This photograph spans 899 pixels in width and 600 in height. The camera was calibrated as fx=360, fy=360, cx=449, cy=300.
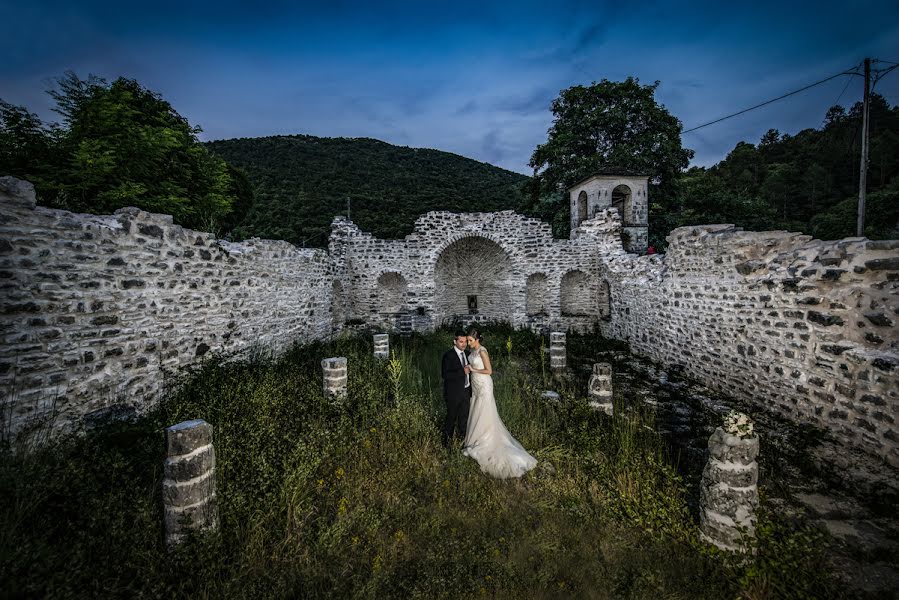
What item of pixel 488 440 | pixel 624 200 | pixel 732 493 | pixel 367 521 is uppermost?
pixel 624 200

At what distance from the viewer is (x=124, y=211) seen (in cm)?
509

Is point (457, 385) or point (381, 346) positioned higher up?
point (457, 385)

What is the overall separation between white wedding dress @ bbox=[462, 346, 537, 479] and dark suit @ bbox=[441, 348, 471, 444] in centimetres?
12

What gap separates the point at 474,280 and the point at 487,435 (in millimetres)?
11933

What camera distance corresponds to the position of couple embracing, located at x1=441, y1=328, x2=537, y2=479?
4266mm

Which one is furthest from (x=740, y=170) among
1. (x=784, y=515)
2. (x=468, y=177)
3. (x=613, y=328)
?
(x=784, y=515)

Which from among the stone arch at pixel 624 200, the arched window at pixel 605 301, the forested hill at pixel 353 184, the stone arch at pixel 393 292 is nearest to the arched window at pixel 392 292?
the stone arch at pixel 393 292

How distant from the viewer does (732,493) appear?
3.05 m

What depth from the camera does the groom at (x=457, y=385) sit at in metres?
4.77

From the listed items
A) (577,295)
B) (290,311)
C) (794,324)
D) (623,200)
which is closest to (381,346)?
(290,311)

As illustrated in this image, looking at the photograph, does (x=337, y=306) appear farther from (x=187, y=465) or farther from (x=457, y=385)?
(x=187, y=465)

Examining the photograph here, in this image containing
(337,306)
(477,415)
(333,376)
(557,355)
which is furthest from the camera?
(337,306)

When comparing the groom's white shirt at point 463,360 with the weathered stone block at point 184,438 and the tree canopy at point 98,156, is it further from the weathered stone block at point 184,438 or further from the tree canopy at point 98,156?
the tree canopy at point 98,156

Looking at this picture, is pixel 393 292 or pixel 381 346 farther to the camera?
pixel 393 292
